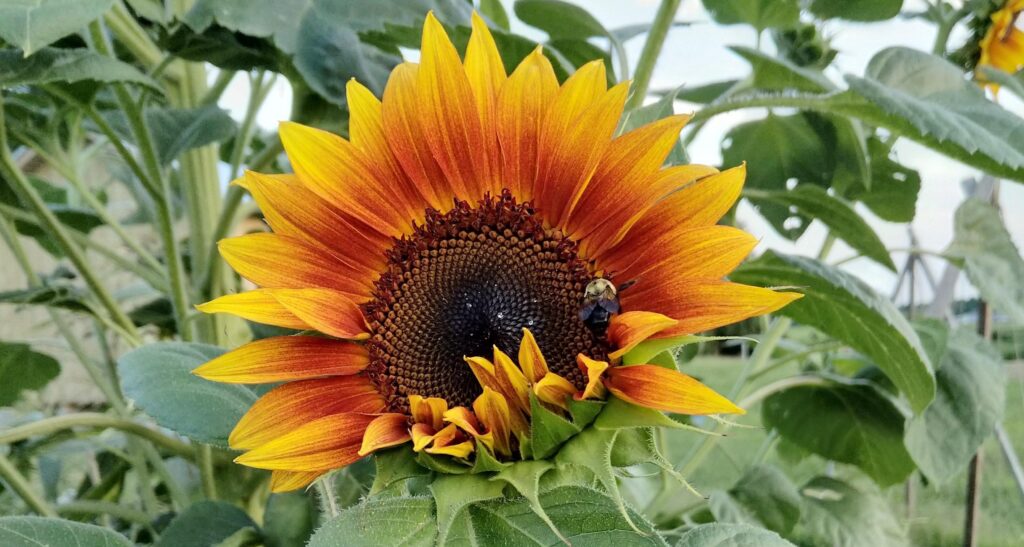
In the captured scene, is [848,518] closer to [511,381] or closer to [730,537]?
[730,537]

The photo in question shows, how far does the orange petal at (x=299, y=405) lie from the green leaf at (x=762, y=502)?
18.1 inches

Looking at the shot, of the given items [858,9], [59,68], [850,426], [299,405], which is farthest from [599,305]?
[850,426]

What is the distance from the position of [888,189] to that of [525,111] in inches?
21.9

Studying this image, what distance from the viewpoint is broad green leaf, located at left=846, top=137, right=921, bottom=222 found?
784mm

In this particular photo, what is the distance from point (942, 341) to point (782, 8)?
12.0 inches

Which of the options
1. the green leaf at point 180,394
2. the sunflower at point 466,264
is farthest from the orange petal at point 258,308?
the green leaf at point 180,394

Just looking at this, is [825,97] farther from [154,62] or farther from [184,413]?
[154,62]

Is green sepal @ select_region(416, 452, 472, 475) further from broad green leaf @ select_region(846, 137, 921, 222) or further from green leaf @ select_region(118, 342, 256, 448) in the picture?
broad green leaf @ select_region(846, 137, 921, 222)

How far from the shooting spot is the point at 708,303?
32 centimetres

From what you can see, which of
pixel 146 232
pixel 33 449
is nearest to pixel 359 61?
pixel 33 449

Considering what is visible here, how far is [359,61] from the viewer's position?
0.61m

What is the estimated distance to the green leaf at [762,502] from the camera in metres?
0.78

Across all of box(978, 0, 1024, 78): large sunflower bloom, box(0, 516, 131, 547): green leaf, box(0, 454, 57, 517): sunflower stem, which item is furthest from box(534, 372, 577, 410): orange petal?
box(978, 0, 1024, 78): large sunflower bloom

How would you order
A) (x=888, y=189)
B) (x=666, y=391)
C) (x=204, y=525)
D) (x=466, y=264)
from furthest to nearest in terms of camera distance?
(x=888, y=189), (x=204, y=525), (x=466, y=264), (x=666, y=391)
